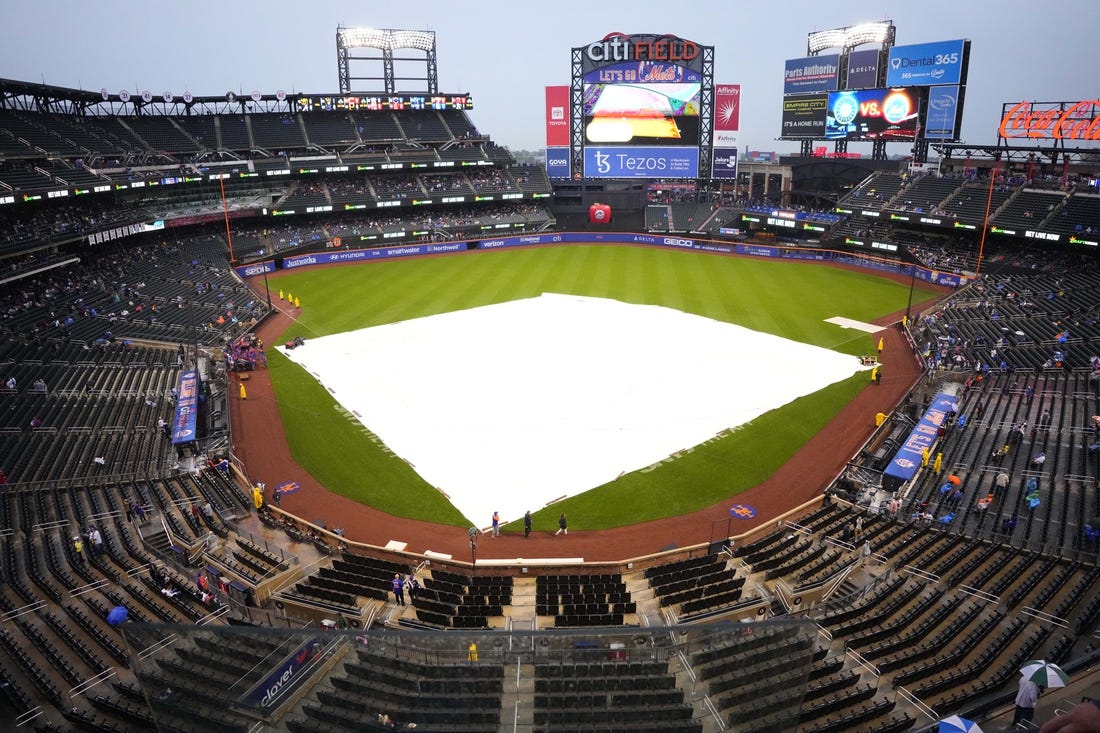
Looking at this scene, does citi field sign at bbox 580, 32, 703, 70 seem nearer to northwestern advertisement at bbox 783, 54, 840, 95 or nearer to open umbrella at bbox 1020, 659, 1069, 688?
northwestern advertisement at bbox 783, 54, 840, 95

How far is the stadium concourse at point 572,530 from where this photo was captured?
20422mm

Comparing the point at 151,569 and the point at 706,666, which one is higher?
the point at 706,666

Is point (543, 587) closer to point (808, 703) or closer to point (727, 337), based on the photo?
point (808, 703)

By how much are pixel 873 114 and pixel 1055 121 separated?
17701 millimetres

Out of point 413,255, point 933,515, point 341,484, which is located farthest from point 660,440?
point 413,255

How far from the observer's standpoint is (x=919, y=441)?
24312 mm

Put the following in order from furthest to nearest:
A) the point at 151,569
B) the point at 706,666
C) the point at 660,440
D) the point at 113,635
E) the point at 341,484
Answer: the point at 660,440 < the point at 341,484 < the point at 151,569 < the point at 113,635 < the point at 706,666

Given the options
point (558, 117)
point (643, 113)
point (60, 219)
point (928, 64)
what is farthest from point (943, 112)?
point (60, 219)

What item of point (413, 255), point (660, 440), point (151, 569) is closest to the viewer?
point (151, 569)

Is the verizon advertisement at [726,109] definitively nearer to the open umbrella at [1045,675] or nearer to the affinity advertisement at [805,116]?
the affinity advertisement at [805,116]

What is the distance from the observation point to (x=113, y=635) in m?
14.6

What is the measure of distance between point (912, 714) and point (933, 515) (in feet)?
32.4

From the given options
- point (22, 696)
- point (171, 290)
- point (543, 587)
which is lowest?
point (543, 587)

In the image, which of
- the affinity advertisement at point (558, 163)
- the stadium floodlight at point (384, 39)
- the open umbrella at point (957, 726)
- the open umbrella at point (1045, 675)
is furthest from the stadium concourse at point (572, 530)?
the stadium floodlight at point (384, 39)
